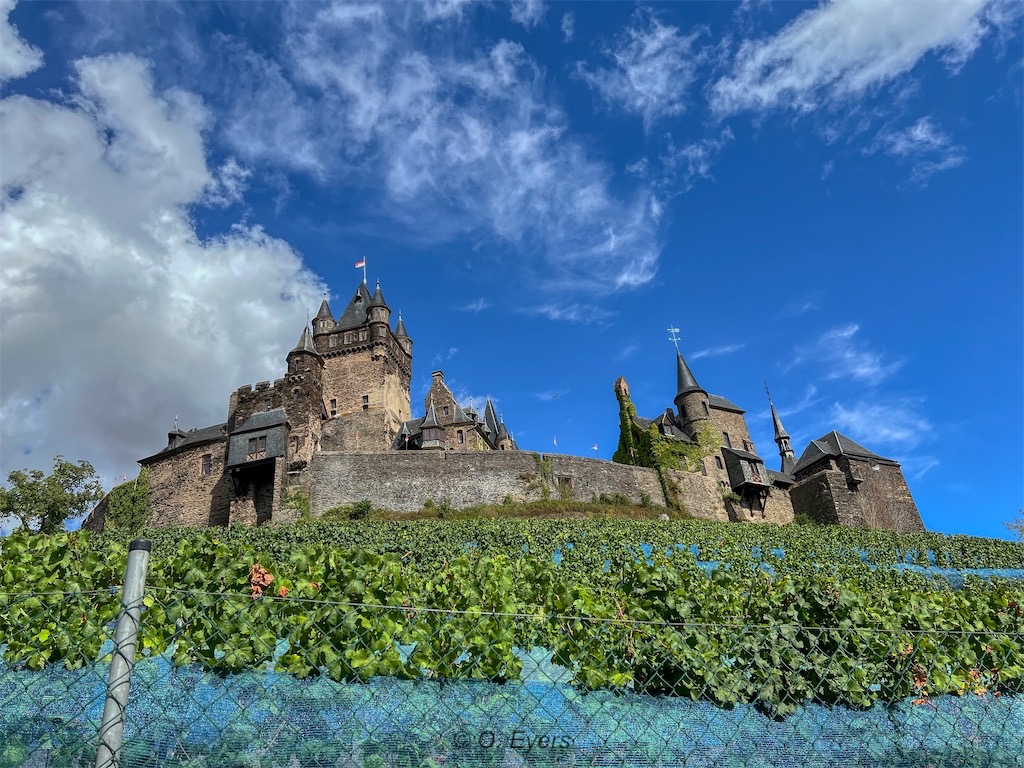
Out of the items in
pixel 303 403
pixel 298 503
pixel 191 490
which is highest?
pixel 303 403

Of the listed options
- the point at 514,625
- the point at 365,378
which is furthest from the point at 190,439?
the point at 514,625

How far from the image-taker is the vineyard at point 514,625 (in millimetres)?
4305

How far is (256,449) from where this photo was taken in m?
32.1

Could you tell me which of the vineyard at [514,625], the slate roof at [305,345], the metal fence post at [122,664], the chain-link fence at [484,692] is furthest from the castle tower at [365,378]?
the metal fence post at [122,664]

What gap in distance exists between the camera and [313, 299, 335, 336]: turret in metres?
47.8

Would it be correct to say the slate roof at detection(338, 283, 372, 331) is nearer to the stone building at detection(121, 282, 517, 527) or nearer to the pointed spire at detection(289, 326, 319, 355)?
the stone building at detection(121, 282, 517, 527)

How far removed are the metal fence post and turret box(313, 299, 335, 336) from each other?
46.3m

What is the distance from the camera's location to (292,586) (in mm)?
5199

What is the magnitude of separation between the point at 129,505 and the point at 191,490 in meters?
2.97

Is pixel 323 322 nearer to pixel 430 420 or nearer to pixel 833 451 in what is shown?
pixel 430 420

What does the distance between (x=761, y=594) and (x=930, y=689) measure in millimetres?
1435

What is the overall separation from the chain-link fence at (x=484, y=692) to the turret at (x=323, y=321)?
4462cm

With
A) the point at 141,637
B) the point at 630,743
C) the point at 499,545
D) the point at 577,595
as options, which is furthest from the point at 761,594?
the point at 499,545

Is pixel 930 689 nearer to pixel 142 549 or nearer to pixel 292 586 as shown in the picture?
pixel 292 586
